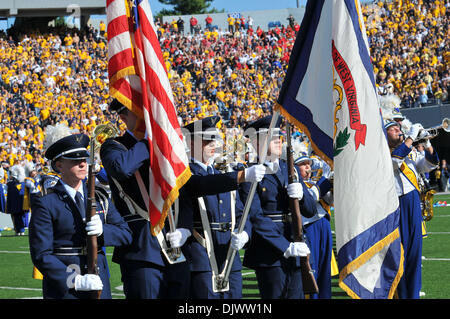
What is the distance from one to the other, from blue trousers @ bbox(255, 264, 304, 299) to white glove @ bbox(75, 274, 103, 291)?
6.54 ft

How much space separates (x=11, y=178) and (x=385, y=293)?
17.1 metres


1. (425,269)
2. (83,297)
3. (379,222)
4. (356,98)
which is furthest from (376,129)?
(425,269)

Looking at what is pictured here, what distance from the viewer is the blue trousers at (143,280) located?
16.5ft

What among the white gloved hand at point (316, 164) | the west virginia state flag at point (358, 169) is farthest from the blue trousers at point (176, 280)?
the white gloved hand at point (316, 164)

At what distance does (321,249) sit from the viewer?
8.10 metres

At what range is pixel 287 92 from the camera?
5.66 m

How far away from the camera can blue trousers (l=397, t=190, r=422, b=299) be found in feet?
23.4

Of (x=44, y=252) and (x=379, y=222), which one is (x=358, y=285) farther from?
(x=44, y=252)

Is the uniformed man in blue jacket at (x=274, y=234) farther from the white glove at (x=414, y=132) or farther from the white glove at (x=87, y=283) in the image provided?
the white glove at (x=87, y=283)

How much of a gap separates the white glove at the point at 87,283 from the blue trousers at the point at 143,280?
36 centimetres

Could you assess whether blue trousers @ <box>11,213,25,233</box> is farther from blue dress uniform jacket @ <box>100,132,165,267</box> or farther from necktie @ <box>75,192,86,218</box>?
necktie @ <box>75,192,86,218</box>

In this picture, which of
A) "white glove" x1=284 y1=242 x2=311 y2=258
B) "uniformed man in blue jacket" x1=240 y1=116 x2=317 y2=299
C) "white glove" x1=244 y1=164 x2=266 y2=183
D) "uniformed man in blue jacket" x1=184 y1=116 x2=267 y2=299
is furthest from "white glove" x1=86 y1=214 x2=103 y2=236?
"white glove" x1=284 y1=242 x2=311 y2=258

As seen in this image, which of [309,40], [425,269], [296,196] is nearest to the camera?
[309,40]

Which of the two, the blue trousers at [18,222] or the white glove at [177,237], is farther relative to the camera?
the blue trousers at [18,222]
